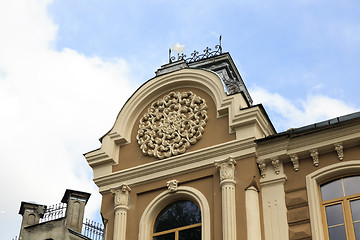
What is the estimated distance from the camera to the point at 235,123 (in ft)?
63.5

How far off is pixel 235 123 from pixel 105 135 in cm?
437

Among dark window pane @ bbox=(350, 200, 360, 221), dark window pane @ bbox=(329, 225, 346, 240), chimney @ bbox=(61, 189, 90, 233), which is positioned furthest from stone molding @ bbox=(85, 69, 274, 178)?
chimney @ bbox=(61, 189, 90, 233)

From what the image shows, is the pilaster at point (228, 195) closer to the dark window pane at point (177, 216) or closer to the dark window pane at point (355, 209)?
the dark window pane at point (177, 216)

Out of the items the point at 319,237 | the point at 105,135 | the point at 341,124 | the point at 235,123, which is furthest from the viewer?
the point at 105,135

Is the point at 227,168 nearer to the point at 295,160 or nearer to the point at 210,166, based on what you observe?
the point at 210,166

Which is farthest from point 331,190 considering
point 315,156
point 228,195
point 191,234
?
point 191,234

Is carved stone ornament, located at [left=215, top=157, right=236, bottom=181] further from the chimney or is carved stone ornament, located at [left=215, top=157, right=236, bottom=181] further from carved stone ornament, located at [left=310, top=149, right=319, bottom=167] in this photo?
the chimney

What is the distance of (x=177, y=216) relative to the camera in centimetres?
1912

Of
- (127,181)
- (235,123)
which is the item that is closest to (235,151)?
(235,123)

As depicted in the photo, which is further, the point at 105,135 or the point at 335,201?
the point at 105,135

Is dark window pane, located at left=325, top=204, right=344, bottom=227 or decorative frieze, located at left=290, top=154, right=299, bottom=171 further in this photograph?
decorative frieze, located at left=290, top=154, right=299, bottom=171

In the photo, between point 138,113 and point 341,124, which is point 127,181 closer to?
point 138,113

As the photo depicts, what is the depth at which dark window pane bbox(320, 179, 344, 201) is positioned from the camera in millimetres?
17688

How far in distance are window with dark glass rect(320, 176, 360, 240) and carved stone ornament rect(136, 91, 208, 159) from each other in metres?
4.10
